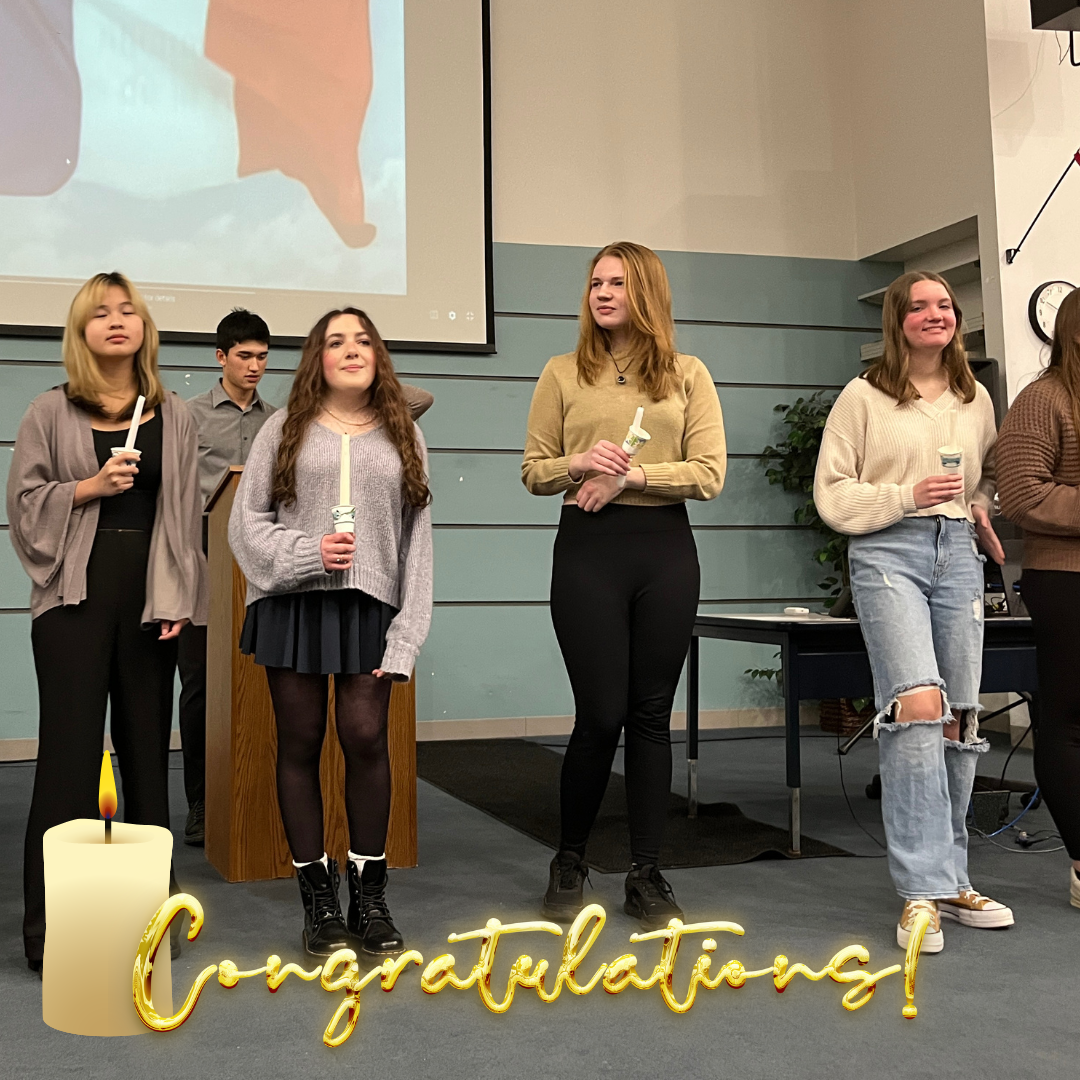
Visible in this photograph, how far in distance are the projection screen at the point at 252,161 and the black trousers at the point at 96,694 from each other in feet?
10.8

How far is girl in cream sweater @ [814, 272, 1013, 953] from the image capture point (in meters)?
2.26

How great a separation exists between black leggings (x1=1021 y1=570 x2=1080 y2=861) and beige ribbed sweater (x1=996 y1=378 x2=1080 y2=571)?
0.16ft

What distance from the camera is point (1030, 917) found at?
242cm

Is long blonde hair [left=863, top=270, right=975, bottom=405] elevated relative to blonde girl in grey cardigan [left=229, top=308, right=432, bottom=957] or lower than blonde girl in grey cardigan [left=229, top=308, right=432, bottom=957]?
elevated

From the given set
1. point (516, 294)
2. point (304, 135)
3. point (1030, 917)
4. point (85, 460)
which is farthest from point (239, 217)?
point (1030, 917)

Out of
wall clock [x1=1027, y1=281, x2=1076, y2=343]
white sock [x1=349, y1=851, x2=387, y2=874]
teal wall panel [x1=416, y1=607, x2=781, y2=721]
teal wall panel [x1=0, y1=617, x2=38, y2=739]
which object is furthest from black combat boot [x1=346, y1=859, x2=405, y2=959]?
wall clock [x1=1027, y1=281, x2=1076, y2=343]

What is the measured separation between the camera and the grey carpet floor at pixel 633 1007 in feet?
5.34

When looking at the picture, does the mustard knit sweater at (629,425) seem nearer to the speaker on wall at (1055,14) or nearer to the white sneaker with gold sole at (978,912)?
the white sneaker with gold sole at (978,912)

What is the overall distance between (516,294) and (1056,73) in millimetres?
2678

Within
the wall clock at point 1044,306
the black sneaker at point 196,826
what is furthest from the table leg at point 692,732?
the wall clock at point 1044,306

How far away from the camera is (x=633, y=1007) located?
184 centimetres

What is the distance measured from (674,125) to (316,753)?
480 centimetres

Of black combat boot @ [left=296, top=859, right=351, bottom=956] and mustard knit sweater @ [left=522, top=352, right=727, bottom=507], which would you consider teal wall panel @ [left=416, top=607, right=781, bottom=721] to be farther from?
black combat boot @ [left=296, top=859, right=351, bottom=956]

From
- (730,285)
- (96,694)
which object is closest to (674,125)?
(730,285)
